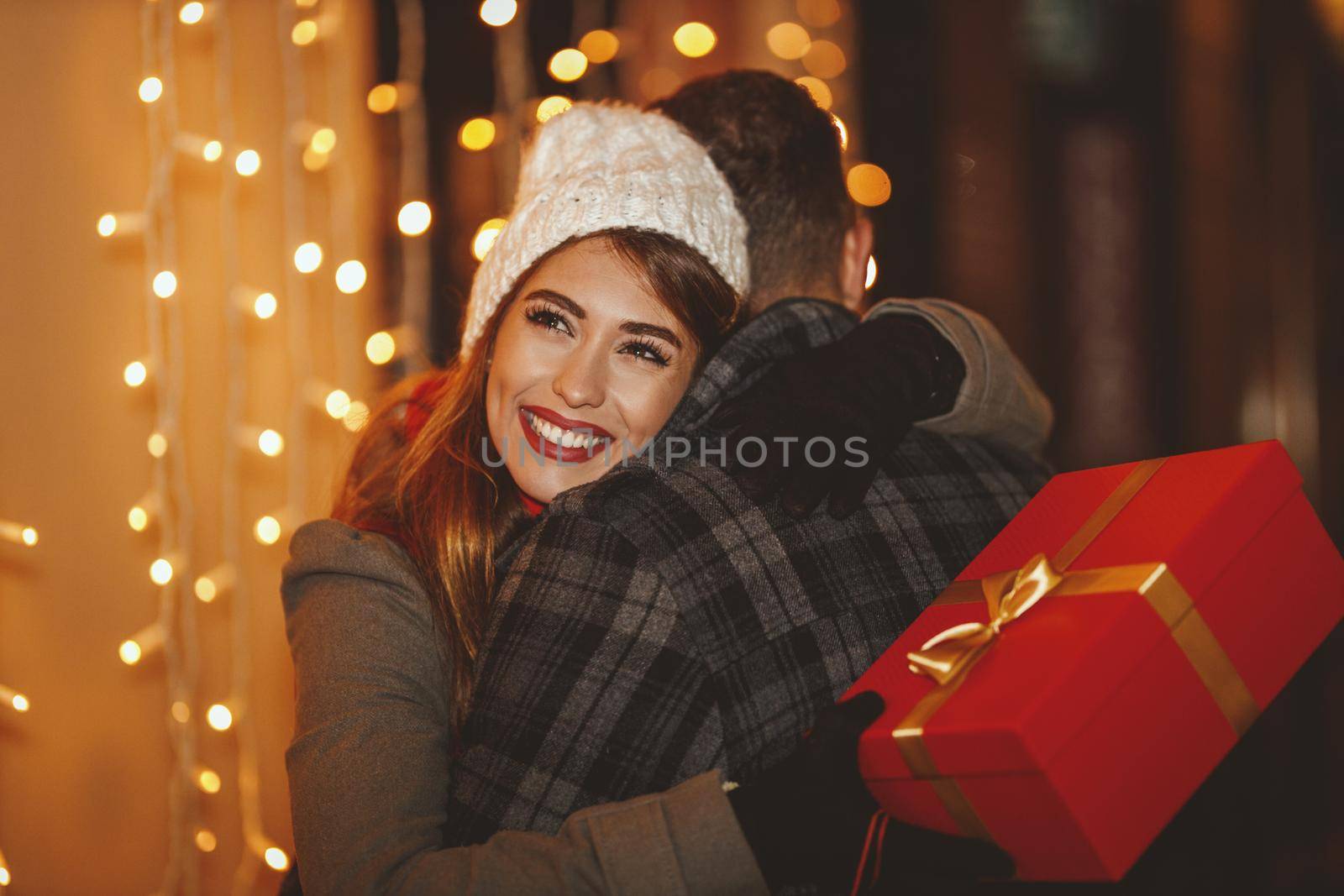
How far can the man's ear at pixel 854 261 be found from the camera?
1.42 m

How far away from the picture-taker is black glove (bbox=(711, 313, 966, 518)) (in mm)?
922

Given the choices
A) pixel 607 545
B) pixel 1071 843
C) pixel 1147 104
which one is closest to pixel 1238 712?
pixel 1071 843

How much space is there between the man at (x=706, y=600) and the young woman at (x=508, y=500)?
0.06 metres

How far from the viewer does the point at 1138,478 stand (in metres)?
0.91

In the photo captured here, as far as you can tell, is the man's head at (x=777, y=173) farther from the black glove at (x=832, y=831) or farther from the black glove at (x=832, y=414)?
the black glove at (x=832, y=831)

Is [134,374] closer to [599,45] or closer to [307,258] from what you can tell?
[307,258]

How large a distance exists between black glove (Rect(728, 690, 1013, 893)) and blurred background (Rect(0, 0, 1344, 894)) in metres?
0.21

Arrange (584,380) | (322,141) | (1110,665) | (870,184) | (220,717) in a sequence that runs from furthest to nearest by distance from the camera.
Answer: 1. (870,184)
2. (322,141)
3. (220,717)
4. (584,380)
5. (1110,665)

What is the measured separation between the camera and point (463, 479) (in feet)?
3.89

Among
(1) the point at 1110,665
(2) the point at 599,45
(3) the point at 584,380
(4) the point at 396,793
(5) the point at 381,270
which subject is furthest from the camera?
(2) the point at 599,45

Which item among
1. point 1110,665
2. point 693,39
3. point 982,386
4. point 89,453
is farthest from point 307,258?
point 693,39

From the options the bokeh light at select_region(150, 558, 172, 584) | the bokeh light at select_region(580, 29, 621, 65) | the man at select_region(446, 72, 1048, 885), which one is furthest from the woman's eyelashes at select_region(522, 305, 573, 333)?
the bokeh light at select_region(580, 29, 621, 65)

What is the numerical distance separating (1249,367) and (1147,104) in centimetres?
83

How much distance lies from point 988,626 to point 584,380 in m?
0.52
